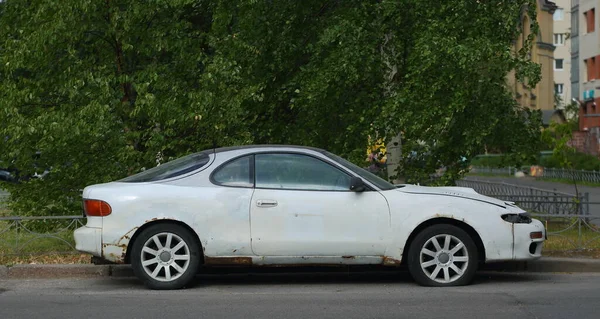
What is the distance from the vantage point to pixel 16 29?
14.8 m

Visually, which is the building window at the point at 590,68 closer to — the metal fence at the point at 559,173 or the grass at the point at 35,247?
the metal fence at the point at 559,173

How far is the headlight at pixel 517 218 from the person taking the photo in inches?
423

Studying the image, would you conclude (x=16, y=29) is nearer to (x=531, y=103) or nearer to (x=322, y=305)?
(x=322, y=305)

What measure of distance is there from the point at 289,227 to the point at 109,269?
2281mm

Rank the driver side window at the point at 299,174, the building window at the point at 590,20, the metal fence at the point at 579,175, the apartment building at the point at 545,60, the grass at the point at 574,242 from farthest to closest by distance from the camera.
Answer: the apartment building at the point at 545,60 → the building window at the point at 590,20 → the metal fence at the point at 579,175 → the grass at the point at 574,242 → the driver side window at the point at 299,174

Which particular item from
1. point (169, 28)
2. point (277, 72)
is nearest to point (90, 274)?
point (169, 28)

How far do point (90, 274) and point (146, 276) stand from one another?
1.40m

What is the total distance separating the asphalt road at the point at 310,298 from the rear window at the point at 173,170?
1.08 m

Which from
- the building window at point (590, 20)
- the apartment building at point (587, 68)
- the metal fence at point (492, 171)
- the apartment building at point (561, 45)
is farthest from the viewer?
the apartment building at point (561, 45)

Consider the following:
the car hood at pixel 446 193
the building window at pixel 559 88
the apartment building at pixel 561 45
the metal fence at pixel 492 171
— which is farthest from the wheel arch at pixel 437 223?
the building window at pixel 559 88

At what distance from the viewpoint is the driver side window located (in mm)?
10742

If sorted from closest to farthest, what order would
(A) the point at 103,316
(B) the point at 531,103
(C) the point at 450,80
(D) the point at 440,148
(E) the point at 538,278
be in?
(A) the point at 103,316 → (E) the point at 538,278 → (C) the point at 450,80 → (D) the point at 440,148 → (B) the point at 531,103

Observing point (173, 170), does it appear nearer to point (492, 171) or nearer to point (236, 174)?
point (236, 174)

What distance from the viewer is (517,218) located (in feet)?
35.3
